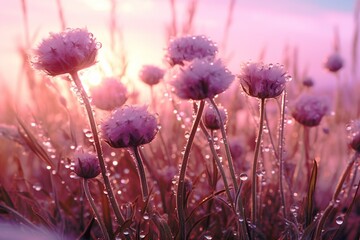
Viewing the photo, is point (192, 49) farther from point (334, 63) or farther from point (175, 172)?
point (334, 63)

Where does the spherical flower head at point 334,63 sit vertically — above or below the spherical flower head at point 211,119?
above

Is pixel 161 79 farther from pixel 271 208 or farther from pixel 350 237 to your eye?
pixel 350 237

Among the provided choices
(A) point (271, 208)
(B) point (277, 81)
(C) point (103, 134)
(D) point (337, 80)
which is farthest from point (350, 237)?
(D) point (337, 80)

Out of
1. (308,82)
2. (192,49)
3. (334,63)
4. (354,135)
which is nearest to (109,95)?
(192,49)

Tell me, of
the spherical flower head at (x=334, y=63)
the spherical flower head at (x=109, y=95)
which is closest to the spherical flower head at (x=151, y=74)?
the spherical flower head at (x=109, y=95)

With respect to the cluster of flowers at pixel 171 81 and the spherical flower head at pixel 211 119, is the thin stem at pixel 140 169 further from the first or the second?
the spherical flower head at pixel 211 119

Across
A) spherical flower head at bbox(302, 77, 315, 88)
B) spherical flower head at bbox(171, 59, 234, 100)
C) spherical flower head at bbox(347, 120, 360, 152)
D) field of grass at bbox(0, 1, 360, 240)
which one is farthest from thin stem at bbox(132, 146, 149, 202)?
spherical flower head at bbox(302, 77, 315, 88)
